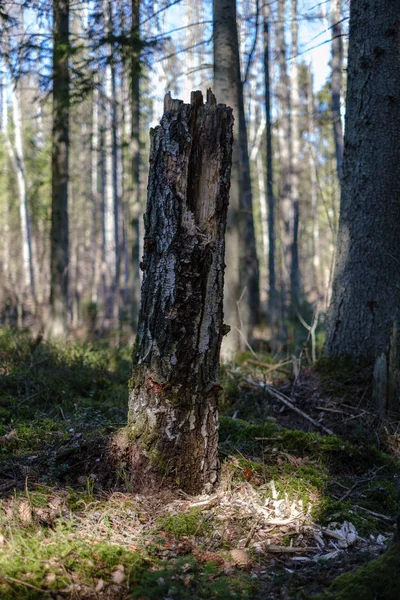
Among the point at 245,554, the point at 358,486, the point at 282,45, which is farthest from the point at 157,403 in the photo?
the point at 282,45

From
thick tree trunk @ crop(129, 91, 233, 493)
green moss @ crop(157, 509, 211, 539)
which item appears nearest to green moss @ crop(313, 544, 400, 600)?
green moss @ crop(157, 509, 211, 539)

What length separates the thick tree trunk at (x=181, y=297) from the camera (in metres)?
3.39

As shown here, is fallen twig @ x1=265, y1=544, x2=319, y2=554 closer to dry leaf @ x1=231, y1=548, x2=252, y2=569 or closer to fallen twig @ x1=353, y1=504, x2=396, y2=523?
dry leaf @ x1=231, y1=548, x2=252, y2=569

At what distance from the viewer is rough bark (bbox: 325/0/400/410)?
5.70 metres

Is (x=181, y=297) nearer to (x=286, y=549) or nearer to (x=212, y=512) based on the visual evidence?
(x=212, y=512)

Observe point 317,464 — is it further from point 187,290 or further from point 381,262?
point 381,262

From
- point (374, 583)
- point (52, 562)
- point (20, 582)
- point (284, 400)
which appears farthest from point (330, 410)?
point (20, 582)

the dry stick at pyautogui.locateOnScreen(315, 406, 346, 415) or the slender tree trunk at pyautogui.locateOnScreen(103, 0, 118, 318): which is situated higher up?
the slender tree trunk at pyautogui.locateOnScreen(103, 0, 118, 318)

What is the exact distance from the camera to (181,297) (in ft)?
11.1

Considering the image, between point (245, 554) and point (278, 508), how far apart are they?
566mm

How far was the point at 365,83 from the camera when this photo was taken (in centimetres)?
580

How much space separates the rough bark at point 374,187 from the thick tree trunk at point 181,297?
279 centimetres

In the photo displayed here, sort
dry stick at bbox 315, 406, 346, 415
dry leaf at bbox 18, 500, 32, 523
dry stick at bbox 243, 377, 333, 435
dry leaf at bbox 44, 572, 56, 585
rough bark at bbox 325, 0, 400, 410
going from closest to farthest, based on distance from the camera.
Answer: dry leaf at bbox 44, 572, 56, 585 < dry leaf at bbox 18, 500, 32, 523 < dry stick at bbox 243, 377, 333, 435 < dry stick at bbox 315, 406, 346, 415 < rough bark at bbox 325, 0, 400, 410

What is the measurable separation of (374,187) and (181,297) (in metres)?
3.35
